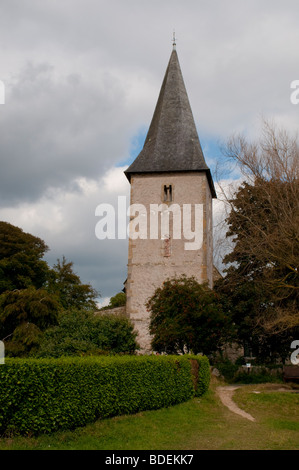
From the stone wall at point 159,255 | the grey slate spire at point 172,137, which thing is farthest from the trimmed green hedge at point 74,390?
the grey slate spire at point 172,137

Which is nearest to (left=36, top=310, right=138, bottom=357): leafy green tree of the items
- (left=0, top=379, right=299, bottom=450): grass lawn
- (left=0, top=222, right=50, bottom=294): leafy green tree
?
(left=0, top=379, right=299, bottom=450): grass lawn

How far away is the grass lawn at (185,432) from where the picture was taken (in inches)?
289

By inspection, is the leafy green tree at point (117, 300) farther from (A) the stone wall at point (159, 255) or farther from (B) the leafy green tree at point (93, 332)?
(B) the leafy green tree at point (93, 332)

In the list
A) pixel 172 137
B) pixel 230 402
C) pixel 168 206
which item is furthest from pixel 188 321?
pixel 172 137

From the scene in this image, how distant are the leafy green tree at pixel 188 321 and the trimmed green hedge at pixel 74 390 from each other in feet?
24.3

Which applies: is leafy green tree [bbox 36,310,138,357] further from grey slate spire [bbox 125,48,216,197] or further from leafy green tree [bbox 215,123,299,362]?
grey slate spire [bbox 125,48,216,197]

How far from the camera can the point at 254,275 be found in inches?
888

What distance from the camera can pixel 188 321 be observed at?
1953 centimetres

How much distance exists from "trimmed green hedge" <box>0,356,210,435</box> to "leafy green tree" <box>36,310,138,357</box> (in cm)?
471

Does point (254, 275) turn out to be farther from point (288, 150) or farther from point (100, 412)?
point (100, 412)

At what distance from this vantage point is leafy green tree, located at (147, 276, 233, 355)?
19078 mm

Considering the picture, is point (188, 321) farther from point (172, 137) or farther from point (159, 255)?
point (172, 137)
